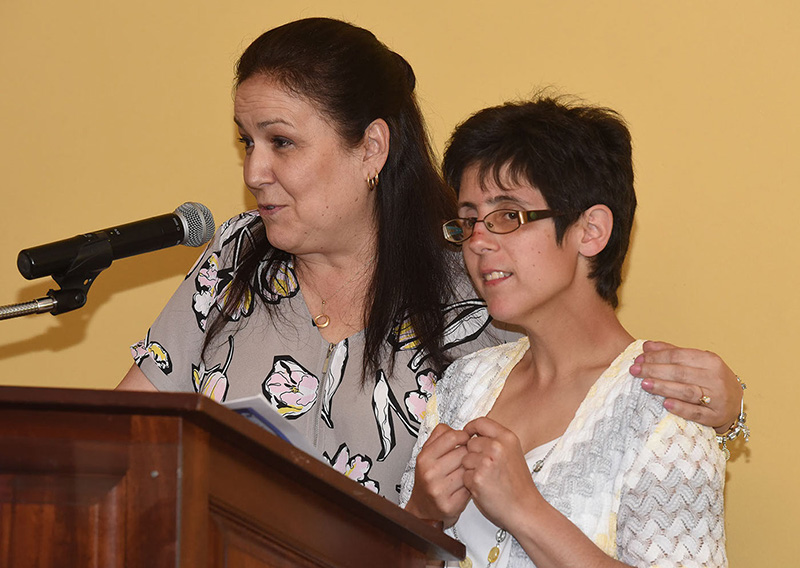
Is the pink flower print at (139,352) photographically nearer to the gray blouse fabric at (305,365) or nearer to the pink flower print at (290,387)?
the gray blouse fabric at (305,365)

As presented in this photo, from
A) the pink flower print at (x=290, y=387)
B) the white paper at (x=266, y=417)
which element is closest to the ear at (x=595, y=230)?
the pink flower print at (x=290, y=387)

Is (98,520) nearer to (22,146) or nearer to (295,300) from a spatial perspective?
(295,300)

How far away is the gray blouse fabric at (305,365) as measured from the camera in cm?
199

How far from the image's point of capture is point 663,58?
229 cm

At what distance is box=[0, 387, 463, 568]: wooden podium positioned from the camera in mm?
948

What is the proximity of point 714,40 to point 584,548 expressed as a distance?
1.27 m

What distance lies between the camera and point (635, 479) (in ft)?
4.99

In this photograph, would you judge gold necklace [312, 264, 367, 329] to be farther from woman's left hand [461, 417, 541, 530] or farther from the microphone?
woman's left hand [461, 417, 541, 530]

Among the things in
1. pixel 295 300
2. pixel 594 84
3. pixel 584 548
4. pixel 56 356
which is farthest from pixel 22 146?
pixel 584 548

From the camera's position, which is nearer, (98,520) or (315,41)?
(98,520)

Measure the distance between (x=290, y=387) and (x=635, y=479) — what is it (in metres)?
0.77

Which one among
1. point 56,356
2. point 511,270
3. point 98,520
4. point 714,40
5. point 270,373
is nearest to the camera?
point 98,520

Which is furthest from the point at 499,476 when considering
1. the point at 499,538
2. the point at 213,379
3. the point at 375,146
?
the point at 375,146

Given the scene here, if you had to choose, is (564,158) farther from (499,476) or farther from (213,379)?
(213,379)
